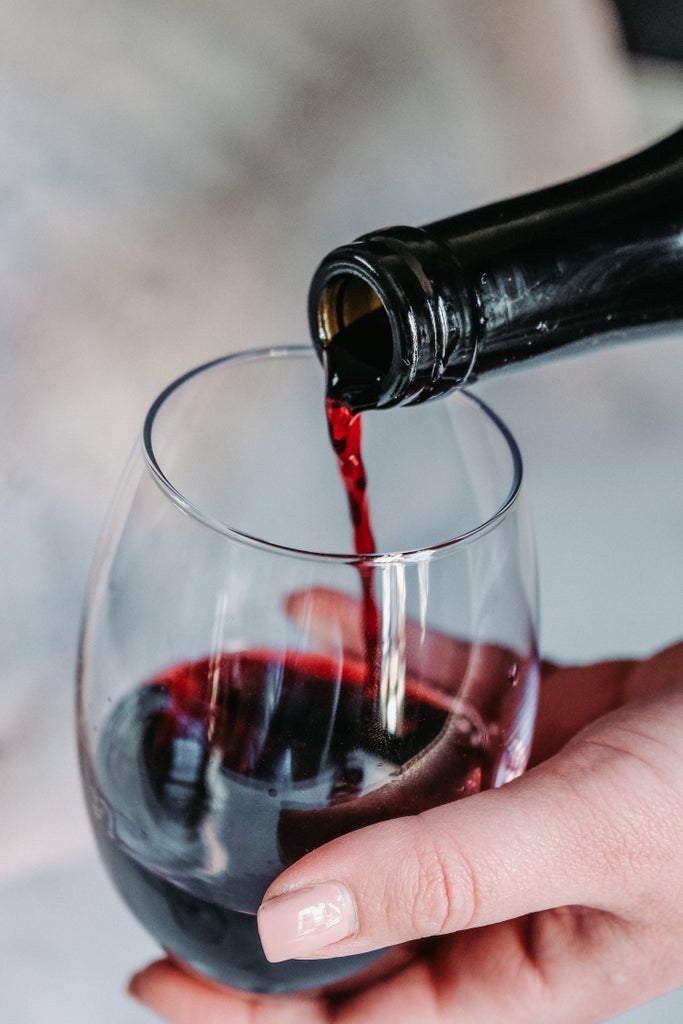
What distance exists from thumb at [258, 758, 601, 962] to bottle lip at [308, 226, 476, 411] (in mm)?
139

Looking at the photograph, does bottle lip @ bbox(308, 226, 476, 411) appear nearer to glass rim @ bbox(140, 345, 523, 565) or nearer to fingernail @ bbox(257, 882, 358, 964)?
glass rim @ bbox(140, 345, 523, 565)

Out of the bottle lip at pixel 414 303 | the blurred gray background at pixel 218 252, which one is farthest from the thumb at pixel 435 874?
the blurred gray background at pixel 218 252

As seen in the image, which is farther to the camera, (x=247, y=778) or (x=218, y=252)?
(x=218, y=252)

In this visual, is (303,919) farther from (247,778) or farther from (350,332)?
(350,332)

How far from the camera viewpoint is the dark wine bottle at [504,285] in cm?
36

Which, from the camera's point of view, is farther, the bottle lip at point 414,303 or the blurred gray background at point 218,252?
the blurred gray background at point 218,252

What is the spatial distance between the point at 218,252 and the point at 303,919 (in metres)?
0.60

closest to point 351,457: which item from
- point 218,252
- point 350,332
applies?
point 350,332

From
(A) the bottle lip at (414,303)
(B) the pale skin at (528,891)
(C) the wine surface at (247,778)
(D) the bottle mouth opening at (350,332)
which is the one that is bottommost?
(B) the pale skin at (528,891)

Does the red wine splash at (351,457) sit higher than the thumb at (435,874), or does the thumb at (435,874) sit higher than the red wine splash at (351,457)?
the red wine splash at (351,457)

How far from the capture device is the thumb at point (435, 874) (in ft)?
1.22

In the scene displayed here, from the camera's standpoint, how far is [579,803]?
0.41m

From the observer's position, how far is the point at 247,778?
0.38 m

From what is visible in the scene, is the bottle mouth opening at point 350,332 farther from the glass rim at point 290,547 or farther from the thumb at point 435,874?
the thumb at point 435,874
